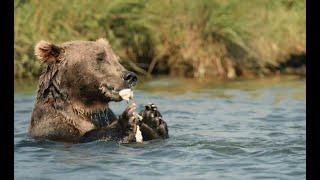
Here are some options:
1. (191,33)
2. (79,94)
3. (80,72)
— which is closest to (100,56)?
(80,72)

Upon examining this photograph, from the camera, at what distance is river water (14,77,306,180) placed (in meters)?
6.95

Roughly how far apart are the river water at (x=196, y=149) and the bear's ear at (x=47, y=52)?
82 centimetres

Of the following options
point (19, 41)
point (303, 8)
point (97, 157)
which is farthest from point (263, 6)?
point (97, 157)

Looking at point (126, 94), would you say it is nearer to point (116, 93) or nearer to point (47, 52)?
point (116, 93)

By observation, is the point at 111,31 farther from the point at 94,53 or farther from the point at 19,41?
the point at 94,53

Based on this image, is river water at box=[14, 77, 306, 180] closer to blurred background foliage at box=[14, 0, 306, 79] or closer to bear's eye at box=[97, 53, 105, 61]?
bear's eye at box=[97, 53, 105, 61]

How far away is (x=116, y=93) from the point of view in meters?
8.00

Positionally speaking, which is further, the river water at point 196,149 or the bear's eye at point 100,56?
the bear's eye at point 100,56

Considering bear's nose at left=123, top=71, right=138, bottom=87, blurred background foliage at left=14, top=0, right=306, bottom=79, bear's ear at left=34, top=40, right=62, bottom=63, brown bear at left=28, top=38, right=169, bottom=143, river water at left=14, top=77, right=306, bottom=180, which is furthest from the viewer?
blurred background foliage at left=14, top=0, right=306, bottom=79

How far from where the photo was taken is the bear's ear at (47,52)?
8.25 meters

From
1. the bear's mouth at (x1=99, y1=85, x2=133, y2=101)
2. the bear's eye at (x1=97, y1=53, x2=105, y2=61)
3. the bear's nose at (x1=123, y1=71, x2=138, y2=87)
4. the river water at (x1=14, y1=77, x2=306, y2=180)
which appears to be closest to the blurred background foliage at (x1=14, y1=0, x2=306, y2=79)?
the river water at (x1=14, y1=77, x2=306, y2=180)

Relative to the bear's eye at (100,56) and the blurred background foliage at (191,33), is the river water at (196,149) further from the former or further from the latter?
the blurred background foliage at (191,33)

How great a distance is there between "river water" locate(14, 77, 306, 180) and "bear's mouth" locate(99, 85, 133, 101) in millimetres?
462

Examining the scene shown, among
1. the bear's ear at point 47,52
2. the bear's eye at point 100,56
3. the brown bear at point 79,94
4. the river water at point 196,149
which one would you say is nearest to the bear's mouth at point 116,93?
the brown bear at point 79,94
